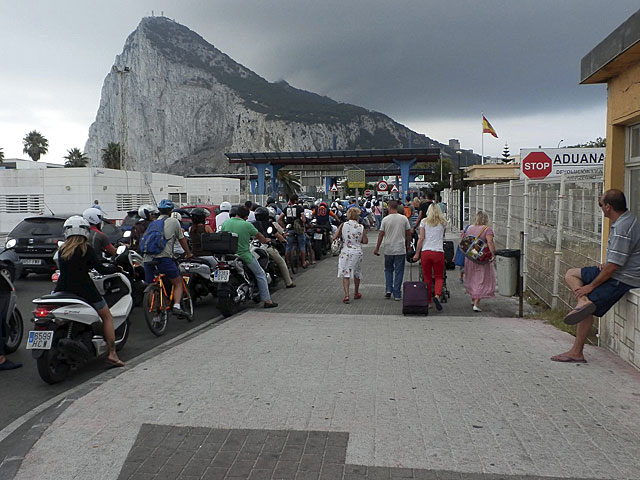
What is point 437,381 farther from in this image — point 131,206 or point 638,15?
point 131,206

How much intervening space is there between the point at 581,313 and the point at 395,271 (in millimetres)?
5068

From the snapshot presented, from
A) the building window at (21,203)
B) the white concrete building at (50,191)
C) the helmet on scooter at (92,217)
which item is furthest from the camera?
the building window at (21,203)

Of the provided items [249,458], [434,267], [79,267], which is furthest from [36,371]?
[434,267]

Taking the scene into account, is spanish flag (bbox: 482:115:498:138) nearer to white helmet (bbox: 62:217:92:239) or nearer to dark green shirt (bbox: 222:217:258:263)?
dark green shirt (bbox: 222:217:258:263)

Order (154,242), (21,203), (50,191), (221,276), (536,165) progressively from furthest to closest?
(21,203) < (50,191) < (536,165) < (221,276) < (154,242)

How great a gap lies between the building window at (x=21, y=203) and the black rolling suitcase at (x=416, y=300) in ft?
95.5

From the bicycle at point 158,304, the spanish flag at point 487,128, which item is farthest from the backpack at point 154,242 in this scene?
the spanish flag at point 487,128

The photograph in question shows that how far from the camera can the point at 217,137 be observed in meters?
199

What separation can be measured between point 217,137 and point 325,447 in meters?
201

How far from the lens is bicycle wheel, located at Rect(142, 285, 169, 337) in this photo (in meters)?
7.89

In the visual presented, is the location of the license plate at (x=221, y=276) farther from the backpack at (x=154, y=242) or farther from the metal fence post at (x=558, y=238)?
the metal fence post at (x=558, y=238)

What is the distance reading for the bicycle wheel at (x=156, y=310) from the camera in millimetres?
7895

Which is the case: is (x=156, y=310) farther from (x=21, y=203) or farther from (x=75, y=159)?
(x=75, y=159)

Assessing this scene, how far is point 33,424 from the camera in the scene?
4914mm
